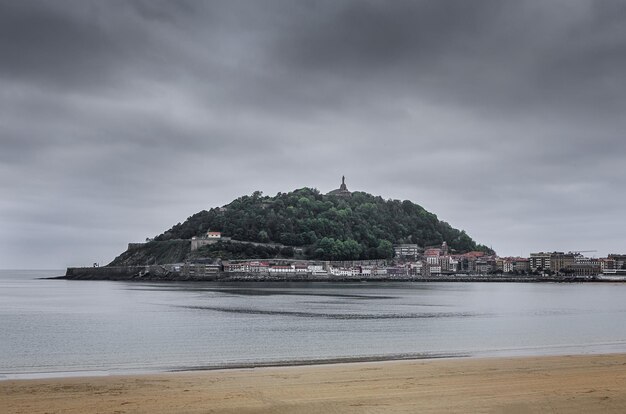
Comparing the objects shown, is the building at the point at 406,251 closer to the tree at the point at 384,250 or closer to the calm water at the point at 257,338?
the tree at the point at 384,250

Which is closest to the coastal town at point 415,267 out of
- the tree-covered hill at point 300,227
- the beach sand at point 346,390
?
the tree-covered hill at point 300,227

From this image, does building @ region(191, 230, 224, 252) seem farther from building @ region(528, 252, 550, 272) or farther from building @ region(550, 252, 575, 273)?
building @ region(550, 252, 575, 273)

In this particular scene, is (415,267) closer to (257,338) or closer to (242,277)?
(242,277)

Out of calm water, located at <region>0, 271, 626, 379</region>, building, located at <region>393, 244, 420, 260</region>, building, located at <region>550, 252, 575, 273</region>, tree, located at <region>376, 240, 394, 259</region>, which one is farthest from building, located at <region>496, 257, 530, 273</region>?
calm water, located at <region>0, 271, 626, 379</region>

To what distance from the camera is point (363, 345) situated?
24.0 metres

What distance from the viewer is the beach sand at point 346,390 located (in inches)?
432

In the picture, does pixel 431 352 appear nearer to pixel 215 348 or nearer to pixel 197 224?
pixel 215 348

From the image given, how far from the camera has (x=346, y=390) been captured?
1270cm

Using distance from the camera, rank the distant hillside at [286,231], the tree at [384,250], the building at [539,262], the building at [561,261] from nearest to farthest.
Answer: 1. the distant hillside at [286,231]
2. the building at [561,261]
3. the building at [539,262]
4. the tree at [384,250]

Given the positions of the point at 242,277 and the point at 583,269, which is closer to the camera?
the point at 242,277

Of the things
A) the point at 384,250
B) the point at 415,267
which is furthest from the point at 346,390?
the point at 384,250

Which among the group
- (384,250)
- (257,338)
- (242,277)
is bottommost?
(242,277)

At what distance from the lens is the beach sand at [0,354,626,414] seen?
432 inches

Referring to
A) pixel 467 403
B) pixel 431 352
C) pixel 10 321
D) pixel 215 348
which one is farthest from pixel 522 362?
pixel 10 321
